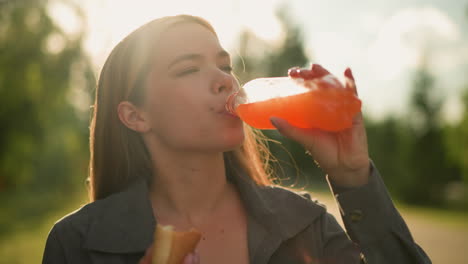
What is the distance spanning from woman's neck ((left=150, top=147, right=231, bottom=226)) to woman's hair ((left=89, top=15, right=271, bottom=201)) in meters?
0.21

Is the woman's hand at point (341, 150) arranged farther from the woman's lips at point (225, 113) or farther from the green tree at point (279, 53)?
the green tree at point (279, 53)

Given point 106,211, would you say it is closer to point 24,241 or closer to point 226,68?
point 226,68

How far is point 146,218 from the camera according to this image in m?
2.67

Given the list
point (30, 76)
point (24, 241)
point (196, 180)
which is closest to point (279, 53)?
point (30, 76)

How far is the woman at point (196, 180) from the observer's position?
225 cm

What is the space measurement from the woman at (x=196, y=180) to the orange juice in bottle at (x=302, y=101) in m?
0.09

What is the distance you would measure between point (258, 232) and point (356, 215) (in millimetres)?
669

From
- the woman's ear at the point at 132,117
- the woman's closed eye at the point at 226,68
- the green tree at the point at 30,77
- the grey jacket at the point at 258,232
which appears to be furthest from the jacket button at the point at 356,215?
the green tree at the point at 30,77

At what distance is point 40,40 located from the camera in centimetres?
1462

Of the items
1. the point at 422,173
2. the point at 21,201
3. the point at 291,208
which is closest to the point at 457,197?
the point at 422,173

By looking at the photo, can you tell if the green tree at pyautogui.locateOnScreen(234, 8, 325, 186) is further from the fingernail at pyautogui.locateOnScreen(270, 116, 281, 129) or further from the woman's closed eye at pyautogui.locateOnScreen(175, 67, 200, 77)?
the fingernail at pyautogui.locateOnScreen(270, 116, 281, 129)

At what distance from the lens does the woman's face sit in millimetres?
2564

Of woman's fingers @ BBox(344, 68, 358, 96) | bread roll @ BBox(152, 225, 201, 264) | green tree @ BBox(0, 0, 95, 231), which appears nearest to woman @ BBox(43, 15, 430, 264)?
woman's fingers @ BBox(344, 68, 358, 96)

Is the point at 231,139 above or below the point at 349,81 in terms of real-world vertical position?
below
